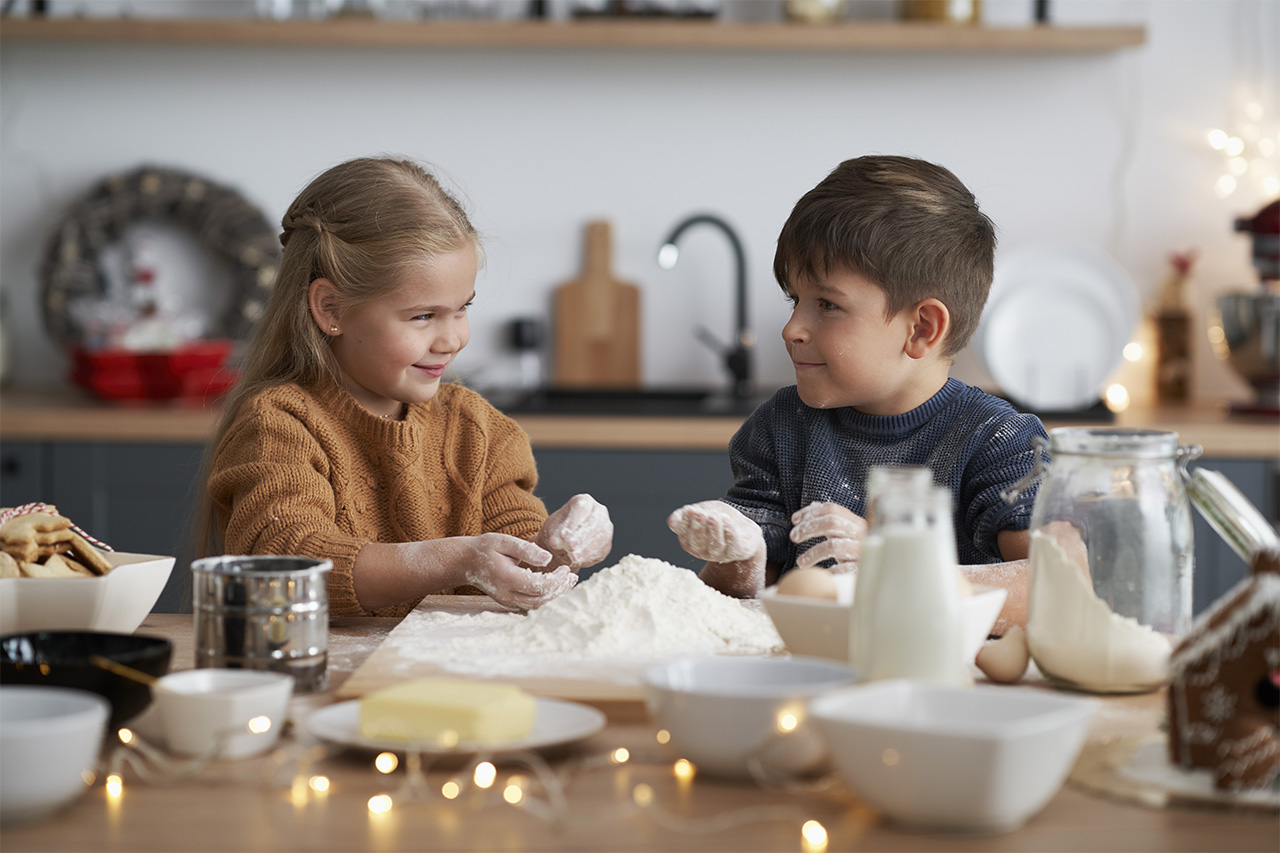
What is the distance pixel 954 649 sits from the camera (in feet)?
2.52

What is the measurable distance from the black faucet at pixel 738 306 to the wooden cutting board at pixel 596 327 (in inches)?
6.7

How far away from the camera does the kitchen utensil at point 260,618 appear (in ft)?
2.97

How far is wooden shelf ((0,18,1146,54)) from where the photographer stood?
2.88 m

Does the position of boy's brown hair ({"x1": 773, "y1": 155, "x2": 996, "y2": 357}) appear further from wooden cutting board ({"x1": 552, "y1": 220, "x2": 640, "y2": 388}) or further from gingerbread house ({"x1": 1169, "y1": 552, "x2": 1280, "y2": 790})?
wooden cutting board ({"x1": 552, "y1": 220, "x2": 640, "y2": 388})

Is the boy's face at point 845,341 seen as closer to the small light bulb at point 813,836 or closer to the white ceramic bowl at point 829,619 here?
the white ceramic bowl at point 829,619

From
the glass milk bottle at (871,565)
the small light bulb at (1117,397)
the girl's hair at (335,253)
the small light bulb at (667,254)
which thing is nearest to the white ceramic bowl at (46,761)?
the glass milk bottle at (871,565)

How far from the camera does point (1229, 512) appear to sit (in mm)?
885

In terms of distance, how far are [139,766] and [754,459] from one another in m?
0.95

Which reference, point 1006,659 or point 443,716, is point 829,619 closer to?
point 1006,659

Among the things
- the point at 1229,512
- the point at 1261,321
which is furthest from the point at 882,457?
the point at 1261,321

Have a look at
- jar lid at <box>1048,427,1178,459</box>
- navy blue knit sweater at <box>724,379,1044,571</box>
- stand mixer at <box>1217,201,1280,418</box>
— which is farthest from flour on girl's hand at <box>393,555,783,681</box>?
stand mixer at <box>1217,201,1280,418</box>

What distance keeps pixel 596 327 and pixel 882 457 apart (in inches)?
69.9

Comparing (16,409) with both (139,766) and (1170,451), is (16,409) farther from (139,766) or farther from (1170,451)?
(1170,451)

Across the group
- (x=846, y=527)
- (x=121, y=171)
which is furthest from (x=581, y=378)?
(x=846, y=527)
